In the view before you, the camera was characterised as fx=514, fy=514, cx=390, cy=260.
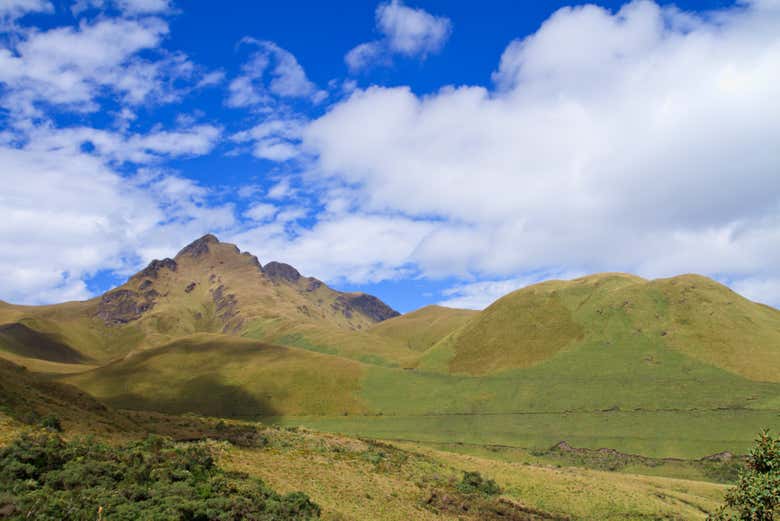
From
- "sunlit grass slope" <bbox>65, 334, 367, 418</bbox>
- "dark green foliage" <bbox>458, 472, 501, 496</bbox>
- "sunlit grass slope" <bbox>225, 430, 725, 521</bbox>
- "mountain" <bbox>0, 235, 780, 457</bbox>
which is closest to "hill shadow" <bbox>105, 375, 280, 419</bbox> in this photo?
"sunlit grass slope" <bbox>65, 334, 367, 418</bbox>

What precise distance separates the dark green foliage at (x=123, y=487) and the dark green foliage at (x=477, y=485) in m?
20.2

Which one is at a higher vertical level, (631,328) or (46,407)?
(631,328)

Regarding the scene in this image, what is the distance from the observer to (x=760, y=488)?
25438 millimetres

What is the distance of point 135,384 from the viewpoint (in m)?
166

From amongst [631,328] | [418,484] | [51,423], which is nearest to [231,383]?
[631,328]

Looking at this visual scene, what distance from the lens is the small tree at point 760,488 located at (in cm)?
2539

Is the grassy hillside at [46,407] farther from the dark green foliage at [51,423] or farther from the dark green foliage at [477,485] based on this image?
the dark green foliage at [477,485]

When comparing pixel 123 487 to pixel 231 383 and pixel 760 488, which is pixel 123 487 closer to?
pixel 760 488

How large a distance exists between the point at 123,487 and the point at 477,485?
33351 millimetres

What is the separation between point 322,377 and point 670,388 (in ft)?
329

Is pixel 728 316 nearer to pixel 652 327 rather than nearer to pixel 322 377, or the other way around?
pixel 652 327

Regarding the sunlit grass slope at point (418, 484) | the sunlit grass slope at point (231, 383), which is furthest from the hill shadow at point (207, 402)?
the sunlit grass slope at point (418, 484)

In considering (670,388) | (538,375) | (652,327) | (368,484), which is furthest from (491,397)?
(368,484)

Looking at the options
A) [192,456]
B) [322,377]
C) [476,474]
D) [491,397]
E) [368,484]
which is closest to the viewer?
[192,456]
